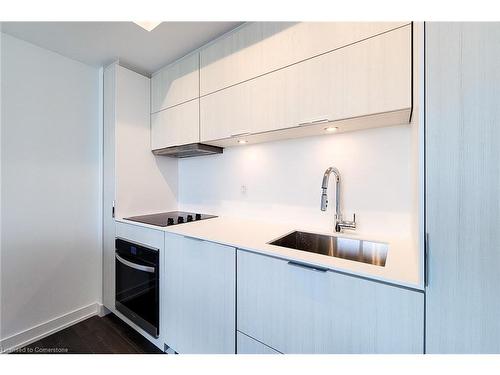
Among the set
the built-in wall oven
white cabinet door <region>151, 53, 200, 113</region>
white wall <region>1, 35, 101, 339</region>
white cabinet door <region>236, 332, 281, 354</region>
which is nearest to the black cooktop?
the built-in wall oven

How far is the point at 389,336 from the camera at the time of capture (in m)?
0.74

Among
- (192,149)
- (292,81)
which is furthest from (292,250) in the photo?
(192,149)

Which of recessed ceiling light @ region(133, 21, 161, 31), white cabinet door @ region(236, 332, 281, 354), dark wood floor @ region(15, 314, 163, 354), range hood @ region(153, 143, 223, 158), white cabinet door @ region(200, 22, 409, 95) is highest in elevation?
recessed ceiling light @ region(133, 21, 161, 31)

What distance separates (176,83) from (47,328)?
2196 mm

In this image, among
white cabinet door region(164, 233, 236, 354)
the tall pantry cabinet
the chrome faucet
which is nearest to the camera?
the tall pantry cabinet

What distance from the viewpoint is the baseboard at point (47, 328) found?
1.50m

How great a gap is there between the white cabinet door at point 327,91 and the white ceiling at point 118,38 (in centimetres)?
44

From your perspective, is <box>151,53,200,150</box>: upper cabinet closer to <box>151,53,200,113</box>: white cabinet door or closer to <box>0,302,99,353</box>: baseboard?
<box>151,53,200,113</box>: white cabinet door

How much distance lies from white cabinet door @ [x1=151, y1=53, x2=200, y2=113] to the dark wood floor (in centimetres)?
189

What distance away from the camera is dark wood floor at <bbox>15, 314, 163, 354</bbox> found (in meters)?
1.51

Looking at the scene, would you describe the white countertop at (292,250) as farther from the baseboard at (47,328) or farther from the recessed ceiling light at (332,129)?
the baseboard at (47,328)

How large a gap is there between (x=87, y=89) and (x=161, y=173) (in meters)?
0.95
